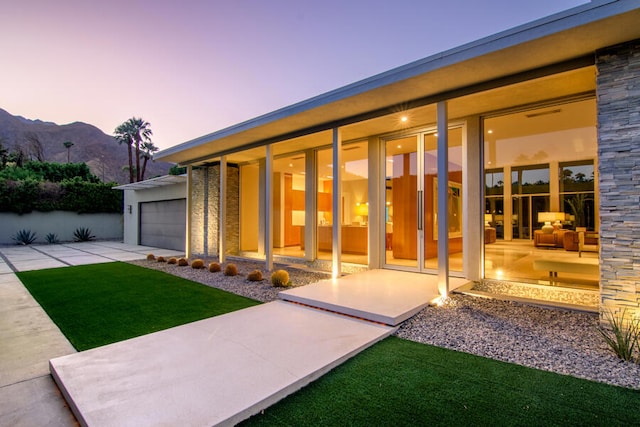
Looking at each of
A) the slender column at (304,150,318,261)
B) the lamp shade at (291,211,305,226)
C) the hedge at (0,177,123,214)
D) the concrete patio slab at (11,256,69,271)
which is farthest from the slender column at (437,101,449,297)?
the hedge at (0,177,123,214)

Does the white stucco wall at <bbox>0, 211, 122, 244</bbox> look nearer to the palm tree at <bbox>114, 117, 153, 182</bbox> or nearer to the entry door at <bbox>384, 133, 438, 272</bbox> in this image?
the palm tree at <bbox>114, 117, 153, 182</bbox>

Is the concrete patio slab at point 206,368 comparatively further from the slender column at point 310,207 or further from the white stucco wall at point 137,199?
the white stucco wall at point 137,199

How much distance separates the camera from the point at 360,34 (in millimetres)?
11188

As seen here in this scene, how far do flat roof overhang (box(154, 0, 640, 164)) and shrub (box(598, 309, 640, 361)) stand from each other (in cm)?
309

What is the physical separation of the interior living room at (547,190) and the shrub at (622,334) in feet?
4.57

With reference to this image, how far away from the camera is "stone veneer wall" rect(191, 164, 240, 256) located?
10773mm

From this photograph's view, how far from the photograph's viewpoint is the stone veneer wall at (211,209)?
10.8m

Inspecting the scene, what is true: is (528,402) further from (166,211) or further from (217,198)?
(166,211)

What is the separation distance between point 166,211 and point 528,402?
1474 cm

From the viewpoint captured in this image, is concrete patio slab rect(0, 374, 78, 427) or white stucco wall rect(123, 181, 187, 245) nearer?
concrete patio slab rect(0, 374, 78, 427)

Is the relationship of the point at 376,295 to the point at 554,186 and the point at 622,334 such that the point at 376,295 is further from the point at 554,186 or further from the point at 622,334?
the point at 554,186

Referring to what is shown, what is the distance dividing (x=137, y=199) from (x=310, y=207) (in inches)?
479

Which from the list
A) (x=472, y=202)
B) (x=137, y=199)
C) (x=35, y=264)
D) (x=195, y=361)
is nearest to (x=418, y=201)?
(x=472, y=202)

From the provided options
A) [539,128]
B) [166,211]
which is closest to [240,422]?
[539,128]
